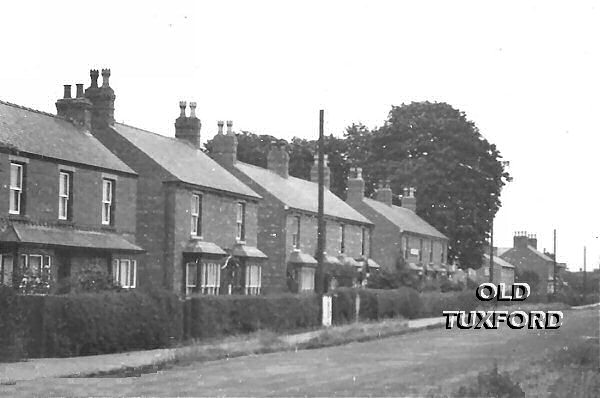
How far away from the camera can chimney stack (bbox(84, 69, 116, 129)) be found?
1828 inches

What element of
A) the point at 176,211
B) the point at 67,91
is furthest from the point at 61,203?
the point at 67,91

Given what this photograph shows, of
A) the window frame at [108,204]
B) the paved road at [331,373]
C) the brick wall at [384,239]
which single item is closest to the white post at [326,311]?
the paved road at [331,373]

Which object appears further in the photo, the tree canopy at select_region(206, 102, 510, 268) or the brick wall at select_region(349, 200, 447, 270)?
the tree canopy at select_region(206, 102, 510, 268)

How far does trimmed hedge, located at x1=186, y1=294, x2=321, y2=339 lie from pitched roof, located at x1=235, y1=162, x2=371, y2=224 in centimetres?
1777

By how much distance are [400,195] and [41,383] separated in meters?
74.1

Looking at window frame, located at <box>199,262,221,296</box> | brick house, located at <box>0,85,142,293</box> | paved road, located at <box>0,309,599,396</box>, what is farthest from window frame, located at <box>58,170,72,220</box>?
paved road, located at <box>0,309,599,396</box>

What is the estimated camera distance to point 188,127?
5450cm

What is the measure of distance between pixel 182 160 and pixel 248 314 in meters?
14.5

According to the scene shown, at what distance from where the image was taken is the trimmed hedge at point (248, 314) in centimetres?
3300

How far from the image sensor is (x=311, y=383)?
768 inches

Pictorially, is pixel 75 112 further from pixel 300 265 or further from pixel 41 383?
pixel 41 383

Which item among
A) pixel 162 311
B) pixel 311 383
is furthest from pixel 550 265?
pixel 311 383

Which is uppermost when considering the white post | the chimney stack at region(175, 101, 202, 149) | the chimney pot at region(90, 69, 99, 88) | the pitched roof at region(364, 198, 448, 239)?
the chimney pot at region(90, 69, 99, 88)

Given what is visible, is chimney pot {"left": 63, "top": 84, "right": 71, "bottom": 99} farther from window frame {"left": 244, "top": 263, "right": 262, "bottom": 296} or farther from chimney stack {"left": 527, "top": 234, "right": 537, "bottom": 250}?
chimney stack {"left": 527, "top": 234, "right": 537, "bottom": 250}
